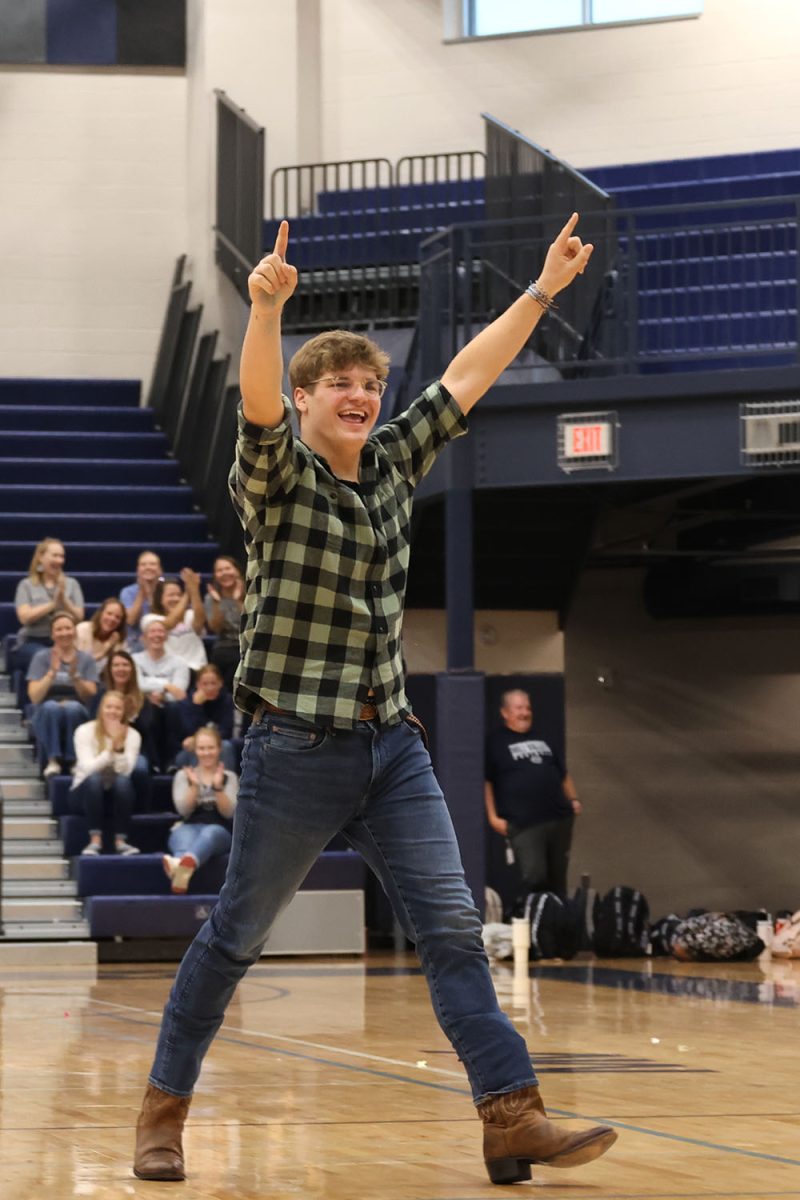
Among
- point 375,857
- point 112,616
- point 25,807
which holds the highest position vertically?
point 112,616

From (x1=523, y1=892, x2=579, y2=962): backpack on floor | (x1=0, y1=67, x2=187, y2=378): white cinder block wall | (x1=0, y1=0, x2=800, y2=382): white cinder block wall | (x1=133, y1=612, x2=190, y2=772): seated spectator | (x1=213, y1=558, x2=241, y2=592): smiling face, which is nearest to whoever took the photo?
(x1=523, y1=892, x2=579, y2=962): backpack on floor

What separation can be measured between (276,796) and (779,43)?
15868 mm

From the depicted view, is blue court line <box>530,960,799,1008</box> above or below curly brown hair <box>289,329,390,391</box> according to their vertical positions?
below

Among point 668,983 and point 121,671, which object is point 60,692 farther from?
point 668,983

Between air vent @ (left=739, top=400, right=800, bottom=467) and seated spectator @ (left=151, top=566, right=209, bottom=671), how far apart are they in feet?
13.8

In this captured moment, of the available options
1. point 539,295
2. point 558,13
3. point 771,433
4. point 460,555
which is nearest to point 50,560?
point 460,555

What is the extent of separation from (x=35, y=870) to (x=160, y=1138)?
9523 mm

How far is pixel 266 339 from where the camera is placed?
4254 millimetres

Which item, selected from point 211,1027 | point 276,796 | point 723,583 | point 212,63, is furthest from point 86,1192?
point 212,63

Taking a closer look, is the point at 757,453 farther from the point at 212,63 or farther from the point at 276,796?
the point at 276,796

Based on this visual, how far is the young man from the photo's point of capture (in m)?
4.54

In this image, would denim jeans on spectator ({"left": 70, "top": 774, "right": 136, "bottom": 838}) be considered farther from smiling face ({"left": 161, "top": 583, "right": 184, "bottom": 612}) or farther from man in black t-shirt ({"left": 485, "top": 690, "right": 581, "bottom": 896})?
man in black t-shirt ({"left": 485, "top": 690, "right": 581, "bottom": 896})

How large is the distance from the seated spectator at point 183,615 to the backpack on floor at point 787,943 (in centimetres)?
448

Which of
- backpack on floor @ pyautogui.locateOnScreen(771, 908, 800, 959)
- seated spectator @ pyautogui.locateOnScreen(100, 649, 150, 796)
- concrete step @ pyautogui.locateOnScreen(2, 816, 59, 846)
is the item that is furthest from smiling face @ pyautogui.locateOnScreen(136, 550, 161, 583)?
backpack on floor @ pyautogui.locateOnScreen(771, 908, 800, 959)
